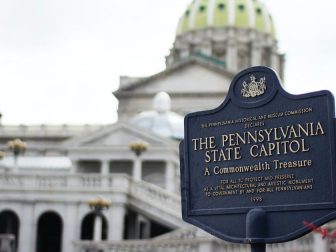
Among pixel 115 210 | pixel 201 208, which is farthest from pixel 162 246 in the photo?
pixel 201 208

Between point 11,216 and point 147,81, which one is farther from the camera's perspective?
point 147,81

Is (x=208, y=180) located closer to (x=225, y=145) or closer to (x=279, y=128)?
(x=225, y=145)

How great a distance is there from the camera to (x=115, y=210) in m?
42.0

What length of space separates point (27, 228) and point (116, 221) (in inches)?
183

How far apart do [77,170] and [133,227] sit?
28.9 feet

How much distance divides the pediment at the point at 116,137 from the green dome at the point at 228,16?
73077 mm

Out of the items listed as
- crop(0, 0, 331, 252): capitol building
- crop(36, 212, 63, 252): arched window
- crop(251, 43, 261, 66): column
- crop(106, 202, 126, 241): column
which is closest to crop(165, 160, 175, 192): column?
crop(0, 0, 331, 252): capitol building

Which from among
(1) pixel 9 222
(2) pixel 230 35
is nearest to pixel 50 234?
(1) pixel 9 222

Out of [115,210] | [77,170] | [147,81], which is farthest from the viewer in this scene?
[147,81]

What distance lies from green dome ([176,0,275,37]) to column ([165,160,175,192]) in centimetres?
7411

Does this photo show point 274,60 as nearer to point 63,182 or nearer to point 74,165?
point 74,165

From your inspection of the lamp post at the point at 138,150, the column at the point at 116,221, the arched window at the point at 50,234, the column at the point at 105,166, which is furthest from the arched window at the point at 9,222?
the column at the point at 105,166

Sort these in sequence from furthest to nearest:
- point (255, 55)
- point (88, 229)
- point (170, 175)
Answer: point (255, 55) → point (170, 175) → point (88, 229)

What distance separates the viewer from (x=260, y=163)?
13.4 metres
